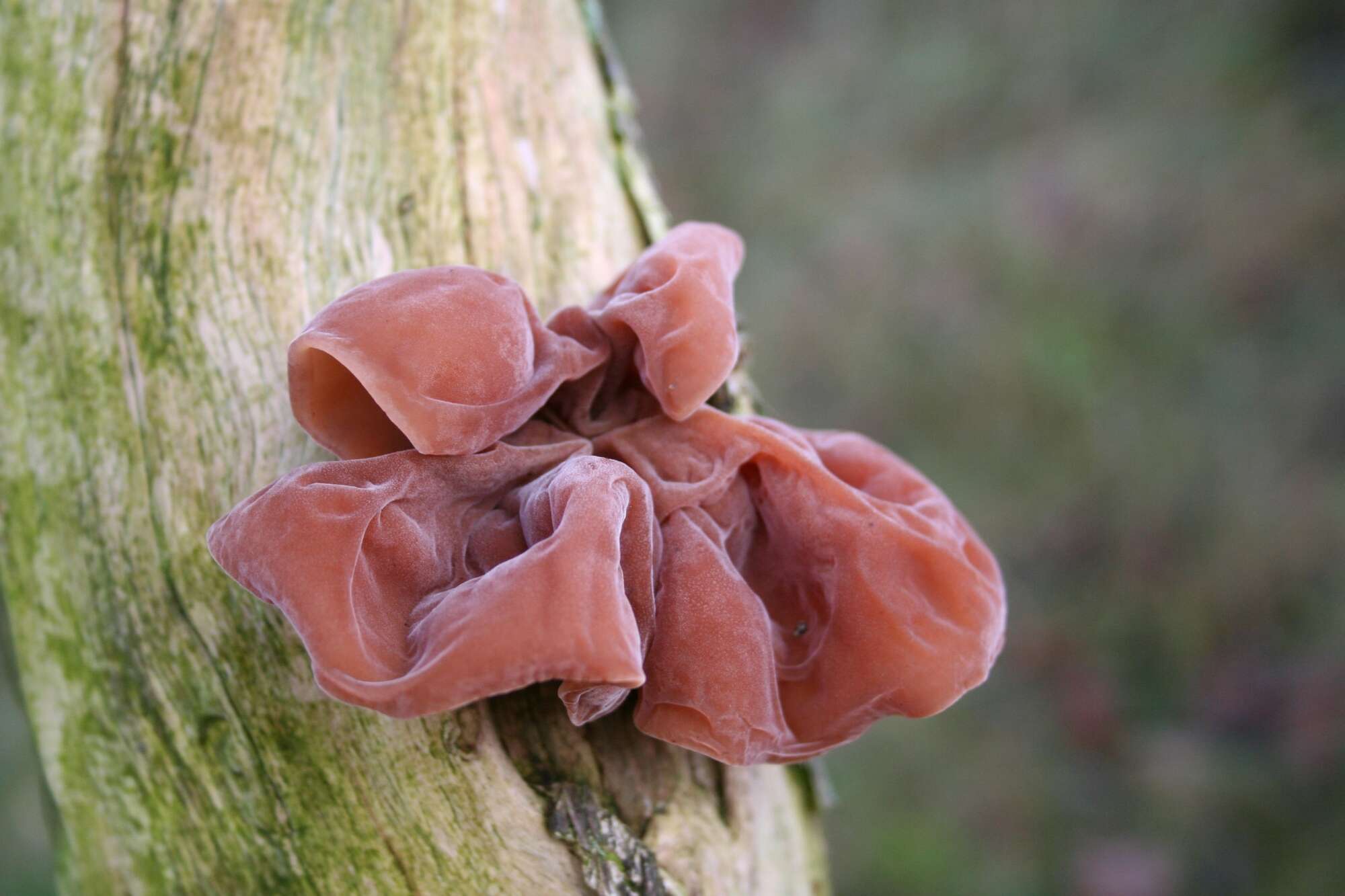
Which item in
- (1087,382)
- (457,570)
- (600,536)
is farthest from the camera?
(1087,382)

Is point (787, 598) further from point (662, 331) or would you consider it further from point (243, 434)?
point (243, 434)

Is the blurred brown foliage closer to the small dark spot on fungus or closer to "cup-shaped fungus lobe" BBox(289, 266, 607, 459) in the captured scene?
the small dark spot on fungus

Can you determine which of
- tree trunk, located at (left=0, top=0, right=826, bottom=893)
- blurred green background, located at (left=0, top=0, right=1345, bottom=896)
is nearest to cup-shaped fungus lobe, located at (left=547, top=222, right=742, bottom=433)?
tree trunk, located at (left=0, top=0, right=826, bottom=893)

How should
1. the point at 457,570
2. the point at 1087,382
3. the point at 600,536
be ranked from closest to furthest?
1. the point at 600,536
2. the point at 457,570
3. the point at 1087,382

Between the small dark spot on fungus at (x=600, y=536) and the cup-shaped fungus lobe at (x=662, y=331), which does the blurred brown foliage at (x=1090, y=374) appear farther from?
the cup-shaped fungus lobe at (x=662, y=331)

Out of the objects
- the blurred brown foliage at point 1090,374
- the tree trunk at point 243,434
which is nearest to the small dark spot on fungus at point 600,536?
the tree trunk at point 243,434

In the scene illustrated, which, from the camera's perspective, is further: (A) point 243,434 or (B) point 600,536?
(A) point 243,434

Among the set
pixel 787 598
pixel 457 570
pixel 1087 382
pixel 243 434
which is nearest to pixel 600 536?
pixel 457 570
